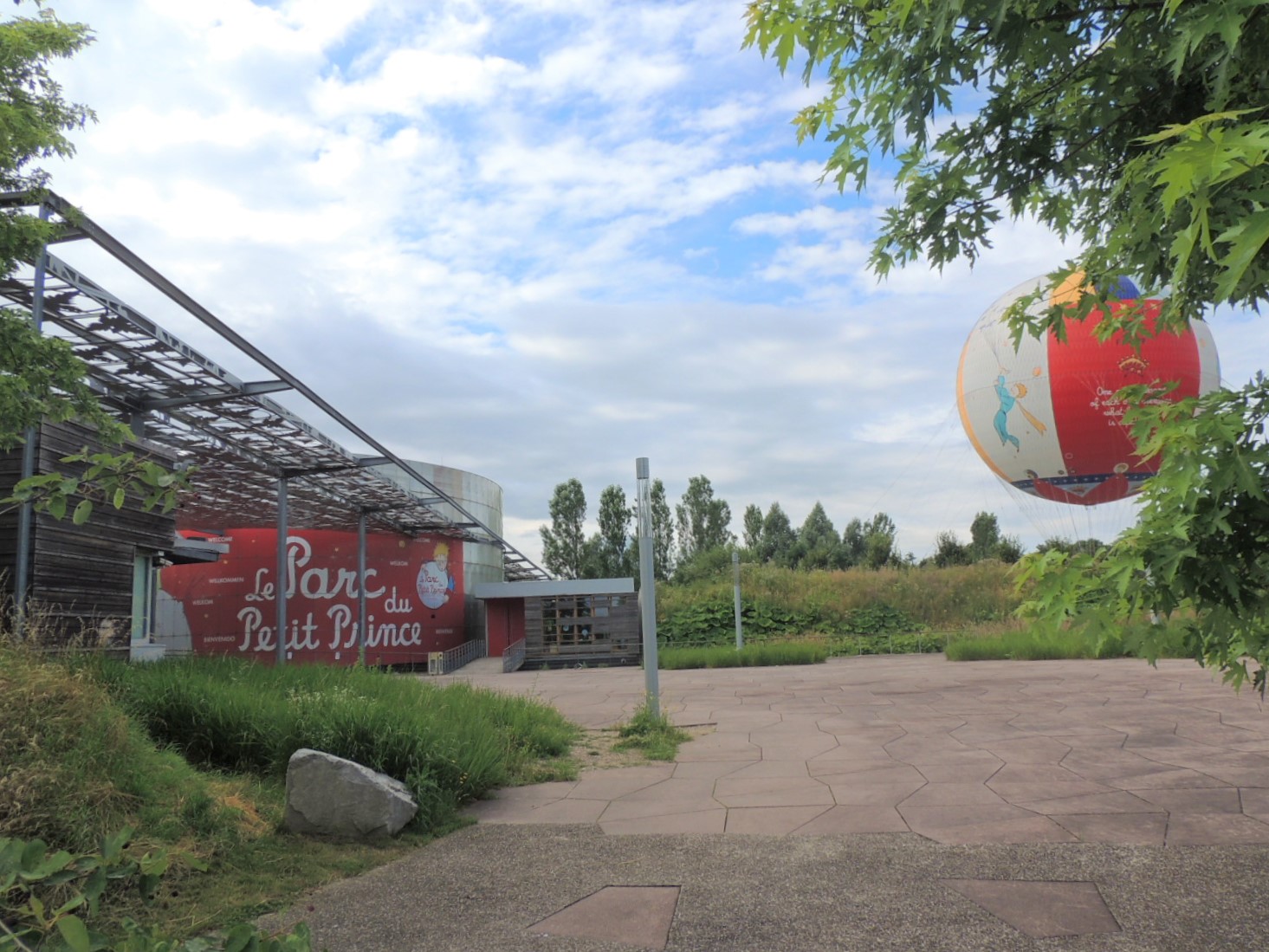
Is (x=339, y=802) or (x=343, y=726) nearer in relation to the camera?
(x=339, y=802)

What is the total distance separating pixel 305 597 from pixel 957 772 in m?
→ 27.8

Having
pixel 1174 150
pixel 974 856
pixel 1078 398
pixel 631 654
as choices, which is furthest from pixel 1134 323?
pixel 631 654

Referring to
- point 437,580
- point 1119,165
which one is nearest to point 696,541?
point 437,580

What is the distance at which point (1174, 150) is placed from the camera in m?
1.60

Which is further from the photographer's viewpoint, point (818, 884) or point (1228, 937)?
point (818, 884)

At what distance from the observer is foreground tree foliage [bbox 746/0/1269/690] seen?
241 cm

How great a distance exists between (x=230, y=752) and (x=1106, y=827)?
5.99 metres

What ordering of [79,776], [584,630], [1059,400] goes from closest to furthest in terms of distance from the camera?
1. [79,776]
2. [1059,400]
3. [584,630]

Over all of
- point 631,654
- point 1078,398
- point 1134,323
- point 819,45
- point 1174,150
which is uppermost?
point 1078,398

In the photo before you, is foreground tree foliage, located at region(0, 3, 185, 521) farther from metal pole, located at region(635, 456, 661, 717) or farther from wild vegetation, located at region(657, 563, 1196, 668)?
wild vegetation, located at region(657, 563, 1196, 668)

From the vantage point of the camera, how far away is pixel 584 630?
26359 mm

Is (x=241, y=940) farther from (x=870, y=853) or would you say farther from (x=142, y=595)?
(x=142, y=595)

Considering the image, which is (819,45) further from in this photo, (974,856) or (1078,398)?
(1078,398)

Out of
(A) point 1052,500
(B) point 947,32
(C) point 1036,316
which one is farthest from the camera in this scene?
(A) point 1052,500
